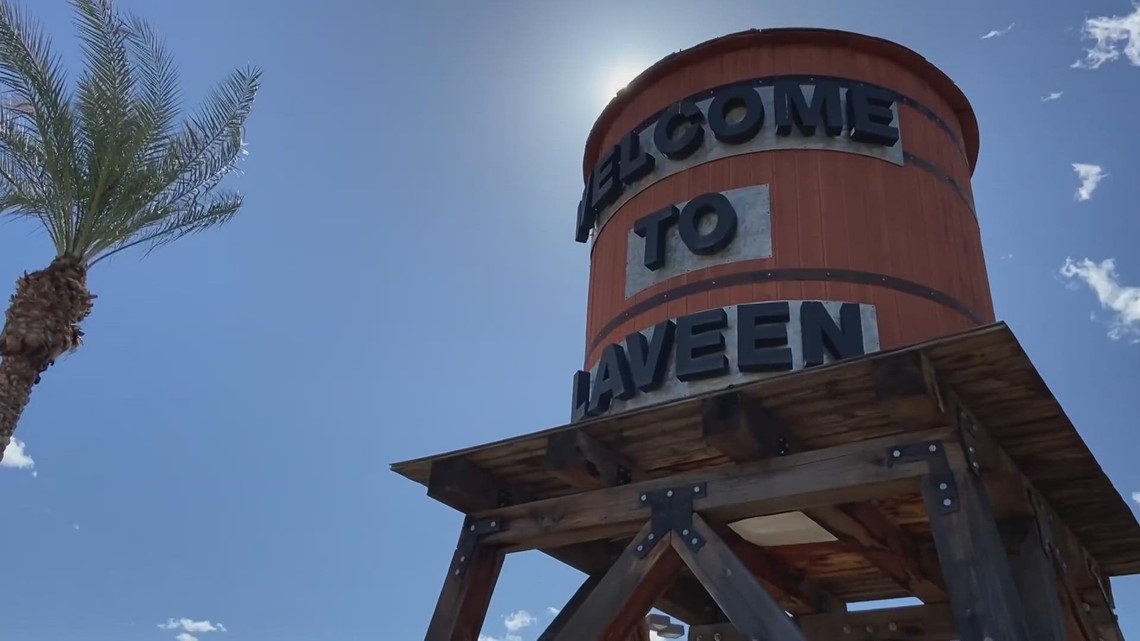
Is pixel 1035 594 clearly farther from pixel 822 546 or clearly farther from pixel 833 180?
pixel 833 180

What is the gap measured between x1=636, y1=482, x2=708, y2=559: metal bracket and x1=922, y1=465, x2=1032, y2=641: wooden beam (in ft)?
4.82

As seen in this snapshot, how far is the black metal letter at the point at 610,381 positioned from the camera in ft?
25.3

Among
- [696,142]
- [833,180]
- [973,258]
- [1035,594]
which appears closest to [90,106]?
[696,142]

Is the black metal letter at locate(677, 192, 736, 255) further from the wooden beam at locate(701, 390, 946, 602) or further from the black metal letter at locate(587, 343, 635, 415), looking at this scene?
the wooden beam at locate(701, 390, 946, 602)

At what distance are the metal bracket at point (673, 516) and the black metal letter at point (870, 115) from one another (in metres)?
3.33

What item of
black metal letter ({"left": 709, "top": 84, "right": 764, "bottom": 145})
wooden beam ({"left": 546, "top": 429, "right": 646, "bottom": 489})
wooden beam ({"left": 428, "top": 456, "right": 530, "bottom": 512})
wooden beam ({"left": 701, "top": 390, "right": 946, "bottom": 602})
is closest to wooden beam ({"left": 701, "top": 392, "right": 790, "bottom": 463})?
wooden beam ({"left": 701, "top": 390, "right": 946, "bottom": 602})

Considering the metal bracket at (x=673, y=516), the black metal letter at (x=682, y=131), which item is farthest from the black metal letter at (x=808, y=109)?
the metal bracket at (x=673, y=516)

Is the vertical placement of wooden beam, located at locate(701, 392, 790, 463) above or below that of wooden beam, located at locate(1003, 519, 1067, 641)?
above

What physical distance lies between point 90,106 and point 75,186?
1.02 m

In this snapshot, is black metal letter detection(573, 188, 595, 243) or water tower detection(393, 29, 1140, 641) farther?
black metal letter detection(573, 188, 595, 243)

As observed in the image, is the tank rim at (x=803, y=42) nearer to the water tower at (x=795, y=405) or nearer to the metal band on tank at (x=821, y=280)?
the water tower at (x=795, y=405)

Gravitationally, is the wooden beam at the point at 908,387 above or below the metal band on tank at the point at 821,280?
below

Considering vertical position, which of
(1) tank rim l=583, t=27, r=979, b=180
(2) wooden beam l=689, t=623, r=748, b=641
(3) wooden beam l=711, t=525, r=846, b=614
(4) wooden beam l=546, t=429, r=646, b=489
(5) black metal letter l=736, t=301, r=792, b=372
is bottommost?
(2) wooden beam l=689, t=623, r=748, b=641

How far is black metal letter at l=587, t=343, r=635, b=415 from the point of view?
7.71 m
